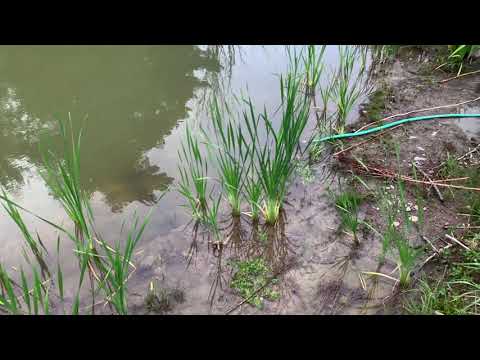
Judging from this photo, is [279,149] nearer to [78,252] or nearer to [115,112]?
[78,252]

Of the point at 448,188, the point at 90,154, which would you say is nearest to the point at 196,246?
the point at 90,154

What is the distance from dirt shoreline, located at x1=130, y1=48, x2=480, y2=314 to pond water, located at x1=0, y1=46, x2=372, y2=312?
1.13 ft

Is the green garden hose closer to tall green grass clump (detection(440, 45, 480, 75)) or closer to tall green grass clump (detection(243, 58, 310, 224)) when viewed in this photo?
tall green grass clump (detection(243, 58, 310, 224))

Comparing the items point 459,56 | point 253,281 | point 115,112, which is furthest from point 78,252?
point 459,56

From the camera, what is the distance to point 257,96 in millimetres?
3662

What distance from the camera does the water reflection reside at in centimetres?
288

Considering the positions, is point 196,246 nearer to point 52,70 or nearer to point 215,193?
point 215,193

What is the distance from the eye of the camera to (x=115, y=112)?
3.52 m

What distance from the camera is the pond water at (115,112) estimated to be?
260 centimetres

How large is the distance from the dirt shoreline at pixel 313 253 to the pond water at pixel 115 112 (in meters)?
0.34

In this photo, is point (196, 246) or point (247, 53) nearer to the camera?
point (196, 246)

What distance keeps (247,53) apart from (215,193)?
244cm

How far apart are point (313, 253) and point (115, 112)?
2456 millimetres
